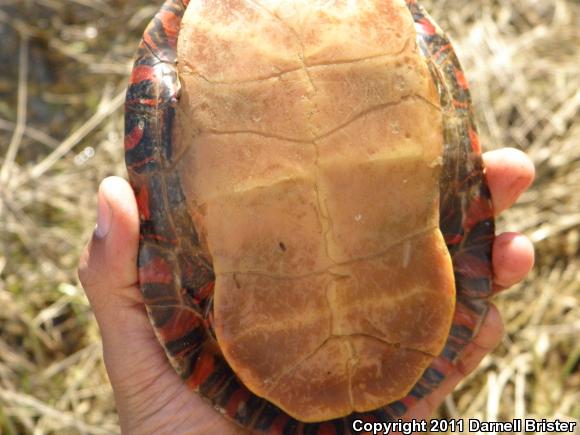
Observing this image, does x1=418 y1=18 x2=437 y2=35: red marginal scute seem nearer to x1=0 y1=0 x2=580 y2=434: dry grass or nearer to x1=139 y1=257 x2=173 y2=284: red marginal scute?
x1=139 y1=257 x2=173 y2=284: red marginal scute

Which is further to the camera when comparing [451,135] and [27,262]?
[27,262]

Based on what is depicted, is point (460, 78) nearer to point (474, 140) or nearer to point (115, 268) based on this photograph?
point (474, 140)

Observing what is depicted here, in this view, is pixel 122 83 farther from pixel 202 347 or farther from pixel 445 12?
pixel 202 347

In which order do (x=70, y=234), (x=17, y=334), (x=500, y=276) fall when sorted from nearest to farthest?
(x=500, y=276), (x=17, y=334), (x=70, y=234)

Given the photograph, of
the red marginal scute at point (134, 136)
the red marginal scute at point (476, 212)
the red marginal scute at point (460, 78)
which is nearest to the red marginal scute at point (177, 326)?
the red marginal scute at point (134, 136)

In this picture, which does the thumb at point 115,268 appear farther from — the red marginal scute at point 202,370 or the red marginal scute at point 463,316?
the red marginal scute at point 463,316

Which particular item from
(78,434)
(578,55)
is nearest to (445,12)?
(578,55)
